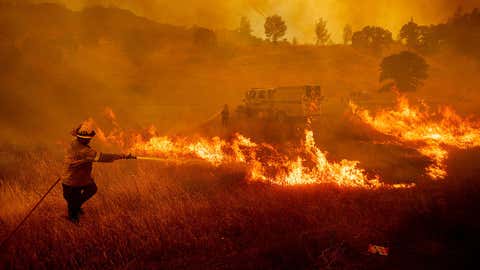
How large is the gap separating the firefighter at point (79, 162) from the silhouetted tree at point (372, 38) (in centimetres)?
7297

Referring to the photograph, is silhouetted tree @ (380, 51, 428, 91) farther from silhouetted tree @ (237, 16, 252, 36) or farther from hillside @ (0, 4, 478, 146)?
silhouetted tree @ (237, 16, 252, 36)

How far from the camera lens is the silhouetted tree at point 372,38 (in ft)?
231

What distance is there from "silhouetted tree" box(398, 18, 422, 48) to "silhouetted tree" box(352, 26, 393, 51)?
403cm

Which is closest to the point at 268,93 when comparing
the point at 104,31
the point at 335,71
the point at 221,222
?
the point at 221,222

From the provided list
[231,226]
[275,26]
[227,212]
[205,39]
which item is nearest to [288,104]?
[227,212]

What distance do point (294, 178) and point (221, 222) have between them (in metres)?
3.43

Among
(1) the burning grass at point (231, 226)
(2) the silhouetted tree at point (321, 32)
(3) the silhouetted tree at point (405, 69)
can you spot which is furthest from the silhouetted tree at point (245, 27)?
(1) the burning grass at point (231, 226)

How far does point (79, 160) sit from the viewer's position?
20.2ft

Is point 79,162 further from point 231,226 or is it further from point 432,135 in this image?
point 432,135

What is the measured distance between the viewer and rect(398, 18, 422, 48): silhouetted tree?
69.1 m

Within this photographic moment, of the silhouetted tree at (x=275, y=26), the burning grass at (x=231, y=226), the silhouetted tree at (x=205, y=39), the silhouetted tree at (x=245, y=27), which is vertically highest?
the silhouetted tree at (x=245, y=27)

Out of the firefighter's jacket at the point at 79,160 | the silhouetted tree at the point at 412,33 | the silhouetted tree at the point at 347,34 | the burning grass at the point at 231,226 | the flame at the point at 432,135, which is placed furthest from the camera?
the silhouetted tree at the point at 347,34

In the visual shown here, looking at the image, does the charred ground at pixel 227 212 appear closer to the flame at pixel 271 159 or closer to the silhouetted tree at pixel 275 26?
the flame at pixel 271 159

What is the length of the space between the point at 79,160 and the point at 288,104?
15.3 metres
